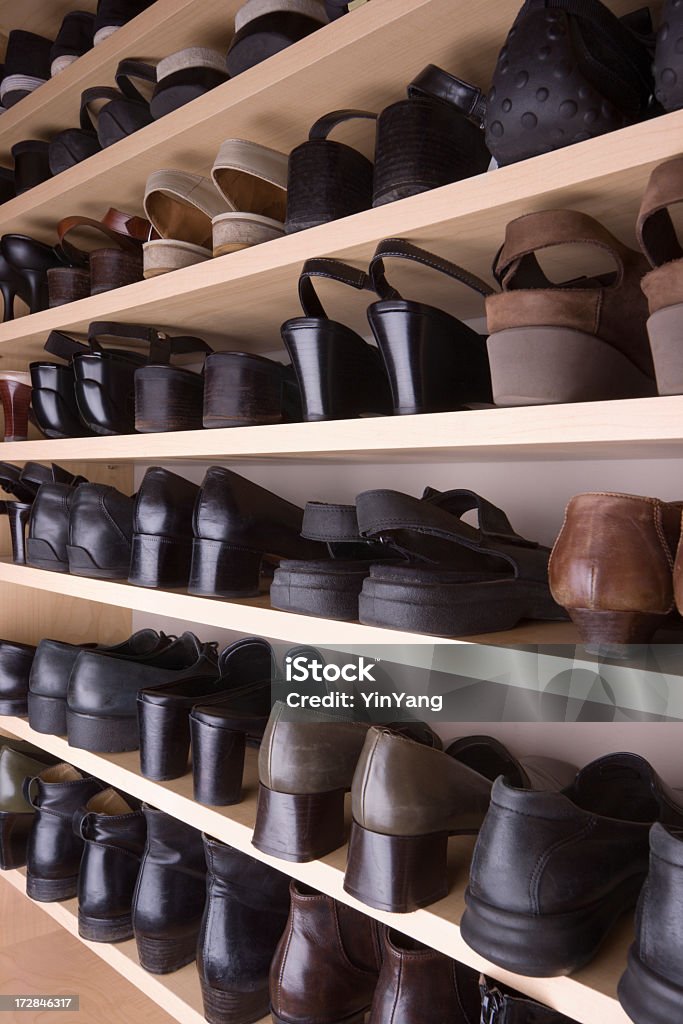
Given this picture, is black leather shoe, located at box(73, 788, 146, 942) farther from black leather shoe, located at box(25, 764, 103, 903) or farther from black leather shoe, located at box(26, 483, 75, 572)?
black leather shoe, located at box(26, 483, 75, 572)

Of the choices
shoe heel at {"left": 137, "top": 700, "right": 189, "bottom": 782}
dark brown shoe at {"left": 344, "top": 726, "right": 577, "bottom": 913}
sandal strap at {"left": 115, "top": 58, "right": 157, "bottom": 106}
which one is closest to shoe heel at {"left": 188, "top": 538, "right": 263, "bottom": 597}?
shoe heel at {"left": 137, "top": 700, "right": 189, "bottom": 782}

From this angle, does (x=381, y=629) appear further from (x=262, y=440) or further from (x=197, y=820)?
(x=197, y=820)

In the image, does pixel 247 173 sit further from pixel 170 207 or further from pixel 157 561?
pixel 157 561

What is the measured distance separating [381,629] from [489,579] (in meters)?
0.14

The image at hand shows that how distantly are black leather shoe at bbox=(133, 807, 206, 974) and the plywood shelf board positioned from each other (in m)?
0.84

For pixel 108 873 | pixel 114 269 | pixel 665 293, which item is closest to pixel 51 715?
pixel 108 873

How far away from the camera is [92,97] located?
1.41 meters

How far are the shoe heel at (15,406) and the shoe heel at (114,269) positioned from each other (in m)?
0.47

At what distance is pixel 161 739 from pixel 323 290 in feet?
2.41

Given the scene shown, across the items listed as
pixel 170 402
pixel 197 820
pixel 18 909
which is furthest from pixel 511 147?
pixel 18 909

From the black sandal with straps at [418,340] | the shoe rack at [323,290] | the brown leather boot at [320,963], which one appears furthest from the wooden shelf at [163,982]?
the black sandal with straps at [418,340]

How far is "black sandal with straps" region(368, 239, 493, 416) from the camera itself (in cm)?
88

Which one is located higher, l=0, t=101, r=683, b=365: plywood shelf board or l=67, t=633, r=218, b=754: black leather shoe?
l=0, t=101, r=683, b=365: plywood shelf board

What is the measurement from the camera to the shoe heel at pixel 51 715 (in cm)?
148
